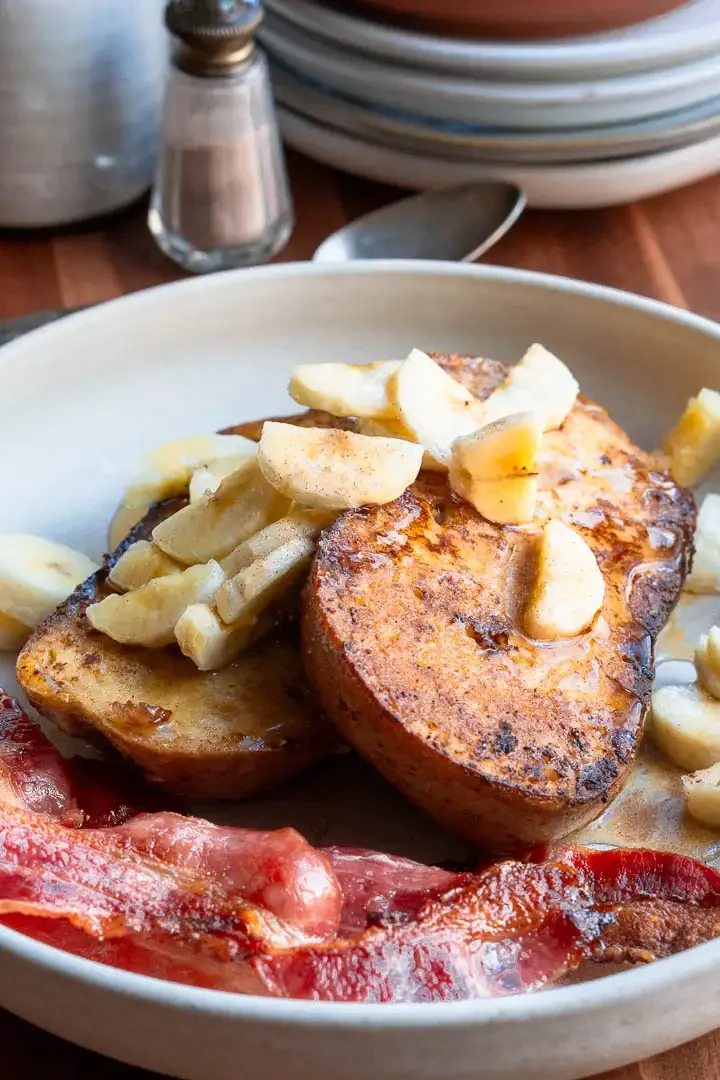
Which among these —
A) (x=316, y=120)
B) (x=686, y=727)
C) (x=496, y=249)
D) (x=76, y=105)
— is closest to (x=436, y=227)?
(x=496, y=249)

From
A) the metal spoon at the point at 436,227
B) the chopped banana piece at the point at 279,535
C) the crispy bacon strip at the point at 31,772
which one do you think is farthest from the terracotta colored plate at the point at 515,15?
the crispy bacon strip at the point at 31,772

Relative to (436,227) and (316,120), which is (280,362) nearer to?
(436,227)

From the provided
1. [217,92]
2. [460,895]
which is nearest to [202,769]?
[460,895]

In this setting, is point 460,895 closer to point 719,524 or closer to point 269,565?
point 269,565

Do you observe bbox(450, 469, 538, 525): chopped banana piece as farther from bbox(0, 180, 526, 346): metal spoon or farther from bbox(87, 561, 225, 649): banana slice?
bbox(0, 180, 526, 346): metal spoon

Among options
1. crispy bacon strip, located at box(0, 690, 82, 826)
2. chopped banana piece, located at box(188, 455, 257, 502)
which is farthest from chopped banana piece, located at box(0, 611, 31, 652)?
chopped banana piece, located at box(188, 455, 257, 502)
